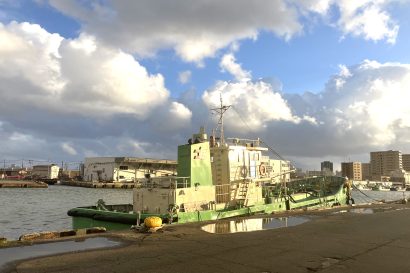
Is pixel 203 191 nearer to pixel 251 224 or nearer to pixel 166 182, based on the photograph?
pixel 166 182

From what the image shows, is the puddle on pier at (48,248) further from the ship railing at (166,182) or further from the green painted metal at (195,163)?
the green painted metal at (195,163)

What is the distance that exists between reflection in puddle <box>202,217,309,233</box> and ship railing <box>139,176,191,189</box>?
9.45 feet

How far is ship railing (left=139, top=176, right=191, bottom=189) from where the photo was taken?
18.0 meters

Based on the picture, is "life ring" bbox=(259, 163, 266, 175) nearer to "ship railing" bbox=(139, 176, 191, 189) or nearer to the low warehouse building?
"ship railing" bbox=(139, 176, 191, 189)

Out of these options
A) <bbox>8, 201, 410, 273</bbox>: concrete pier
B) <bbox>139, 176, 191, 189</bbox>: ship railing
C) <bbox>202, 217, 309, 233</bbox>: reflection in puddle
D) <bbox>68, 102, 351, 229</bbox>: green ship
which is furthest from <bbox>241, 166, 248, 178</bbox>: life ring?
<bbox>8, 201, 410, 273</bbox>: concrete pier

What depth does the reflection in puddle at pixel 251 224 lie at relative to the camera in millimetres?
14750

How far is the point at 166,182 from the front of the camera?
18719mm

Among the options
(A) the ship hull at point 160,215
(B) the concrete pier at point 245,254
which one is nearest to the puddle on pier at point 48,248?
(B) the concrete pier at point 245,254

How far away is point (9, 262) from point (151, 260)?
10.4 feet

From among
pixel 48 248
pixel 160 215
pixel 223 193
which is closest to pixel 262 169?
pixel 223 193

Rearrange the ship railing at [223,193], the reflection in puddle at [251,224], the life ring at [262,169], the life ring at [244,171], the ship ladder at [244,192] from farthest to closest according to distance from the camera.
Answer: the life ring at [262,169] → the life ring at [244,171] → the ship ladder at [244,192] → the ship railing at [223,193] → the reflection in puddle at [251,224]

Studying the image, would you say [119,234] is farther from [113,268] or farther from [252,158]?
[252,158]

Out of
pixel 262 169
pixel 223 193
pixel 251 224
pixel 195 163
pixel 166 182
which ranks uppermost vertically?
pixel 195 163

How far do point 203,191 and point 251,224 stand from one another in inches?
130
